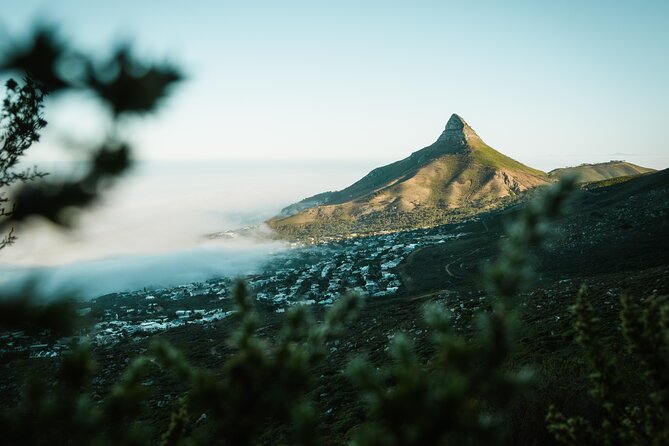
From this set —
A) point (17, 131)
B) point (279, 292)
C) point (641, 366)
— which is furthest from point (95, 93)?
point (279, 292)

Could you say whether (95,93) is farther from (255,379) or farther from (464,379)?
(464,379)

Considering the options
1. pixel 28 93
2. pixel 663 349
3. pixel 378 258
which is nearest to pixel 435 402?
pixel 663 349

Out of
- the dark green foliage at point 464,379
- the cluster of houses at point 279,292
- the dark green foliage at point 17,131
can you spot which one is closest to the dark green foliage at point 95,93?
the dark green foliage at point 17,131

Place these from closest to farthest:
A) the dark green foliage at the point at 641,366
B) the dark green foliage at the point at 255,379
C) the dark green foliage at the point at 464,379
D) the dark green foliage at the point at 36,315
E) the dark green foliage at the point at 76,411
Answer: the dark green foliage at the point at 464,379 < the dark green foliage at the point at 255,379 < the dark green foliage at the point at 76,411 < the dark green foliage at the point at 641,366 < the dark green foliage at the point at 36,315

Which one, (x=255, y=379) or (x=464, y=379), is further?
(x=255, y=379)

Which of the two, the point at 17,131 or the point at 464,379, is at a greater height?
the point at 17,131

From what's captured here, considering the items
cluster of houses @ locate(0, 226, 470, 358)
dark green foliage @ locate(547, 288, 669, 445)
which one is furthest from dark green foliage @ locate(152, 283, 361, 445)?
cluster of houses @ locate(0, 226, 470, 358)

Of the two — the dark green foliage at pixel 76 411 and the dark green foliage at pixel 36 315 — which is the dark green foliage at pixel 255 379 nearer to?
the dark green foliage at pixel 76 411

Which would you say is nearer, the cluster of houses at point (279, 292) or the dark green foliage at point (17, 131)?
the dark green foliage at point (17, 131)

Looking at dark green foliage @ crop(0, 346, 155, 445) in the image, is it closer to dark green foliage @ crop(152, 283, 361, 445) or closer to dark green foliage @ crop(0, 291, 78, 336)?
dark green foliage @ crop(152, 283, 361, 445)
